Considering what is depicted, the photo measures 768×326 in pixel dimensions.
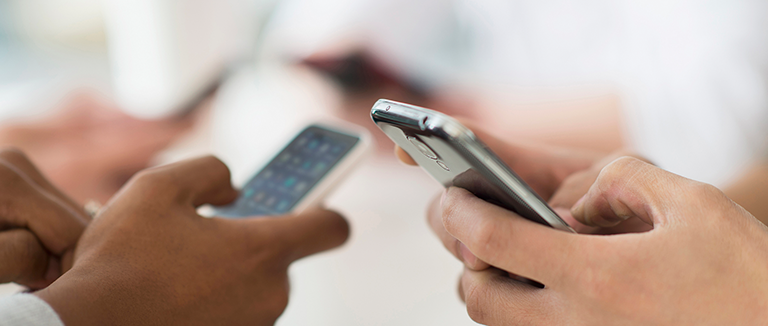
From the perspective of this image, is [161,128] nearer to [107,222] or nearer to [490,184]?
[107,222]

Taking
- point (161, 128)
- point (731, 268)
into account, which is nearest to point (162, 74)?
point (161, 128)

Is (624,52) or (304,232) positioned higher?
(624,52)

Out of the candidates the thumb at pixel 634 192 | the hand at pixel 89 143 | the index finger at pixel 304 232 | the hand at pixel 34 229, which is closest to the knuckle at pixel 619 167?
the thumb at pixel 634 192

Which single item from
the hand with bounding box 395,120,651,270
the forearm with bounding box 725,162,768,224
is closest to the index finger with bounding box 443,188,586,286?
the hand with bounding box 395,120,651,270

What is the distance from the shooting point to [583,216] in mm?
345

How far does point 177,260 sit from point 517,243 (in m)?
0.24

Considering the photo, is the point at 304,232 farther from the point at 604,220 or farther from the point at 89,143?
the point at 89,143

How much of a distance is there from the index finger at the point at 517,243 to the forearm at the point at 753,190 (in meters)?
0.55

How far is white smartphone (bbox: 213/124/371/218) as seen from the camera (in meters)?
0.51

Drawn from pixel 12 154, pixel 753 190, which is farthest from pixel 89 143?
pixel 753 190

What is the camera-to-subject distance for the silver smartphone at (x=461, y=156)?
0.24 m

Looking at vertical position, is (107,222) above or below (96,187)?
above

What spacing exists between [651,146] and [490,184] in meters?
0.68

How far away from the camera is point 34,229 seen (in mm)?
372
